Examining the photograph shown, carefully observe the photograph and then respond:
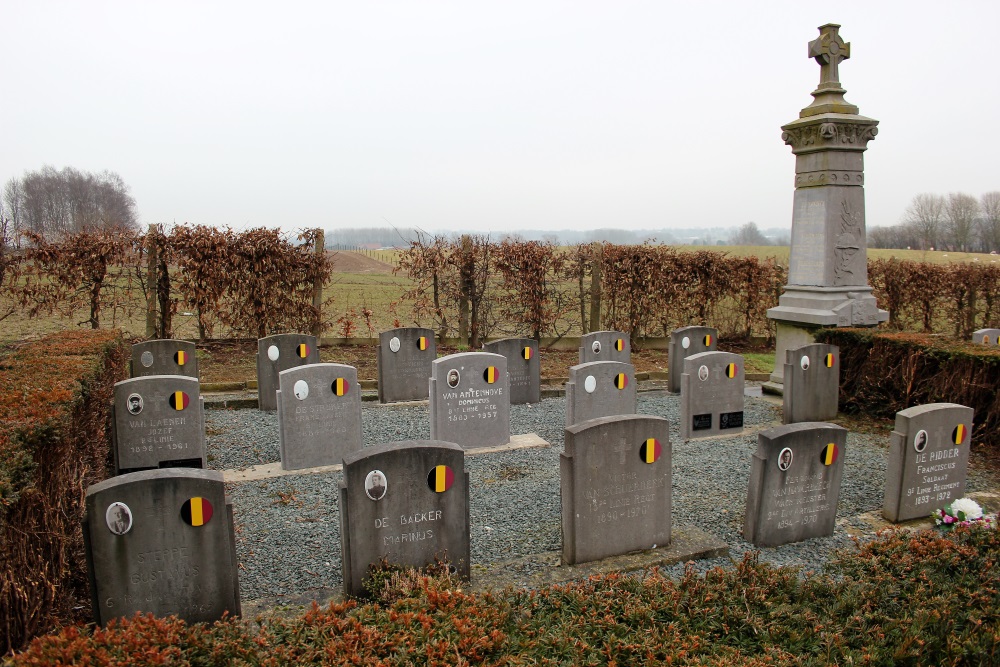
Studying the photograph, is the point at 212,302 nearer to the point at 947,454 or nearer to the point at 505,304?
the point at 505,304

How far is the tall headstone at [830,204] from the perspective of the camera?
9656 millimetres

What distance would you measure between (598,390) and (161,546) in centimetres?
538

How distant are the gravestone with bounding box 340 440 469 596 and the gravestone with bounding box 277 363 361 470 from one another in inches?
113

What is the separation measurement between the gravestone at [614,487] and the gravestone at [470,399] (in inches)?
121

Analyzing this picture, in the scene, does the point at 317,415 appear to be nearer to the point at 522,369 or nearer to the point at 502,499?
the point at 502,499

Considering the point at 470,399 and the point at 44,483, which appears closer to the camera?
the point at 44,483

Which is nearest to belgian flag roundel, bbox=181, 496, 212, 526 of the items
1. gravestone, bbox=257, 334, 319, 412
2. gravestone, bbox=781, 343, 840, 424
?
gravestone, bbox=257, 334, 319, 412

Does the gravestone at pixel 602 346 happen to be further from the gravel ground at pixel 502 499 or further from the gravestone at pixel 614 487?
the gravestone at pixel 614 487

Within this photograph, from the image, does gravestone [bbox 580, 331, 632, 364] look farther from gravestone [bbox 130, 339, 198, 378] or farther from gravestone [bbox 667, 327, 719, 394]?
gravestone [bbox 130, 339, 198, 378]

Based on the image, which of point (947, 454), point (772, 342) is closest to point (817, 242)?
point (947, 454)

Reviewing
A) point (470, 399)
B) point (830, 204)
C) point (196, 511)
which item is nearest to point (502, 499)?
point (470, 399)

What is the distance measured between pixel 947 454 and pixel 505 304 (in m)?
9.81

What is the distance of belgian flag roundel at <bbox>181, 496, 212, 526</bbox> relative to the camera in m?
3.73

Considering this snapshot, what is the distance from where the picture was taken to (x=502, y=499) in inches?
242
